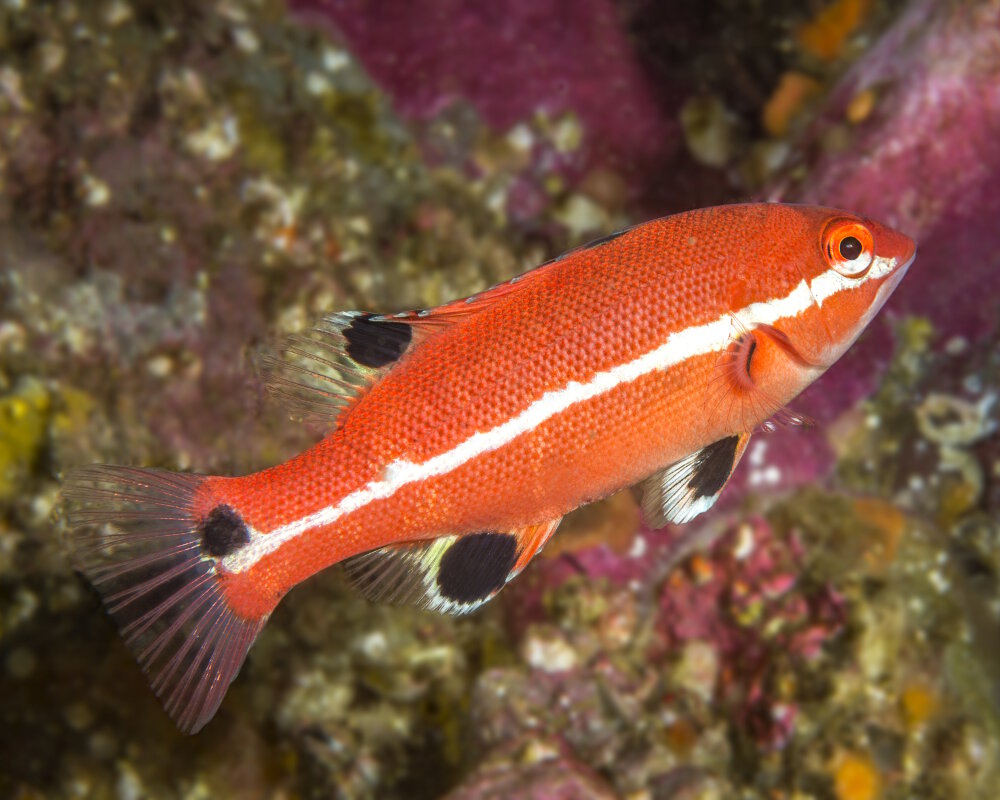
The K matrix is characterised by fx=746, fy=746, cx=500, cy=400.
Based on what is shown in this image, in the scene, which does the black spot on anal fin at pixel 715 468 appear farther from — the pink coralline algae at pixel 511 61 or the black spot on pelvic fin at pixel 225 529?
the pink coralline algae at pixel 511 61

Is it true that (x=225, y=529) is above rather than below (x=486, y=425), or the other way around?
below

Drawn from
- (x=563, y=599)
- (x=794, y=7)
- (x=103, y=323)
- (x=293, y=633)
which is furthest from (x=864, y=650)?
(x=103, y=323)

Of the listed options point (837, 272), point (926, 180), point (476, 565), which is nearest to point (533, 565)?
point (476, 565)

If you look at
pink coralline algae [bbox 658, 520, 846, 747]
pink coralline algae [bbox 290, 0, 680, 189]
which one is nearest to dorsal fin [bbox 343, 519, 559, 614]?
pink coralline algae [bbox 658, 520, 846, 747]

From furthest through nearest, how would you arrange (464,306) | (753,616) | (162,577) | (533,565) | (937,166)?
(533,565) < (753,616) < (937,166) < (464,306) < (162,577)

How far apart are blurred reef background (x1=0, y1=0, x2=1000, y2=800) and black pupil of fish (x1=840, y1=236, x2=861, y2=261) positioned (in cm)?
176

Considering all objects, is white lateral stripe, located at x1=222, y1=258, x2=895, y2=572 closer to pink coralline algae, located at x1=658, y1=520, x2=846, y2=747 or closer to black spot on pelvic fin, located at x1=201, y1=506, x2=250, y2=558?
black spot on pelvic fin, located at x1=201, y1=506, x2=250, y2=558

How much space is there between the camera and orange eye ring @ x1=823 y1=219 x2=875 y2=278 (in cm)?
229

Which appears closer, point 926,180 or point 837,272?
point 837,272

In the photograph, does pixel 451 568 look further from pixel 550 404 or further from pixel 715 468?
pixel 715 468

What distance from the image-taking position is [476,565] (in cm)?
230

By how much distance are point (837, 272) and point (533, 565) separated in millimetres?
2366

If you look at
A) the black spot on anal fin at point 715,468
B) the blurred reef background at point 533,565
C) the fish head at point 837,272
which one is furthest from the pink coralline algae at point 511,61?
the black spot on anal fin at point 715,468

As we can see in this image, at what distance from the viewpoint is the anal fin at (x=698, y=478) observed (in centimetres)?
237
